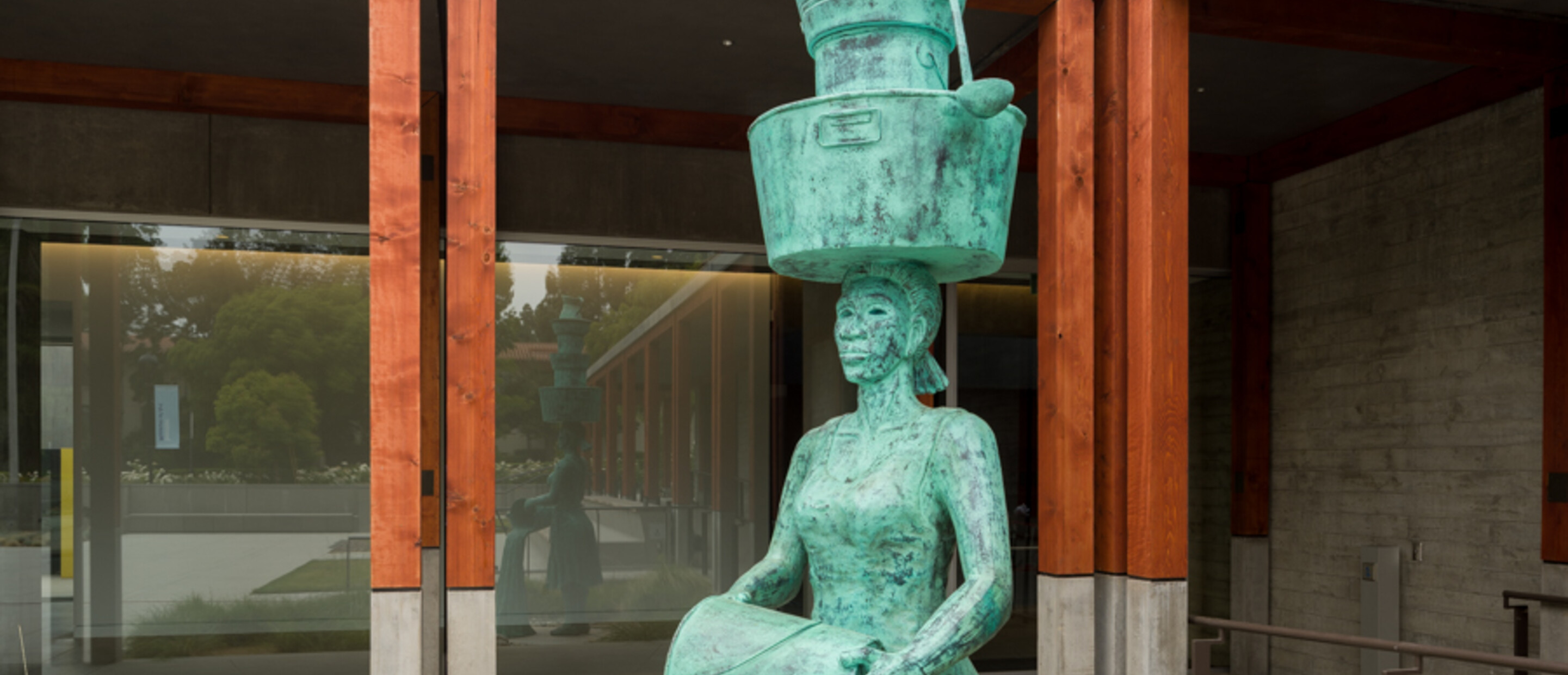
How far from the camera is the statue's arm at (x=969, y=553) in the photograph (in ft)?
7.45

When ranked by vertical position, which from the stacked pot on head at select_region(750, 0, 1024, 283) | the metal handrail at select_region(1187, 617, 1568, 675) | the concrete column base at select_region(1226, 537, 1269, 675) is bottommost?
the concrete column base at select_region(1226, 537, 1269, 675)

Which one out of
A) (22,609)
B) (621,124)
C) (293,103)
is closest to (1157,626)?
(621,124)

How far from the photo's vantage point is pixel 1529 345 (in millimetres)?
7105

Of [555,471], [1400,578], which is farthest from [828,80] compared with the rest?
[1400,578]

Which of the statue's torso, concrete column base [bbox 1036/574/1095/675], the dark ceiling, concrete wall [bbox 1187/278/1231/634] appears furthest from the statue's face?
concrete wall [bbox 1187/278/1231/634]

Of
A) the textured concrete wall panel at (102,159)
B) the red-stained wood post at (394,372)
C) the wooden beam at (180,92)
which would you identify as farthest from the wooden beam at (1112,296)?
the textured concrete wall panel at (102,159)

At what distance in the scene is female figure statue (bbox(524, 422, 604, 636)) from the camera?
7.95 meters

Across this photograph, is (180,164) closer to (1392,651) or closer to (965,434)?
(965,434)

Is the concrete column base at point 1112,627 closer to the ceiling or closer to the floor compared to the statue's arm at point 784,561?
closer to the floor

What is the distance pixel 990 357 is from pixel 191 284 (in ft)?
16.9

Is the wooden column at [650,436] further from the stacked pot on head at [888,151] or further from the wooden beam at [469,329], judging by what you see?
the stacked pot on head at [888,151]

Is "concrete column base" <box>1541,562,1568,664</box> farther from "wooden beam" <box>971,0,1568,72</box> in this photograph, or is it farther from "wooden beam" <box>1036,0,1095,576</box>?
"wooden beam" <box>1036,0,1095,576</box>

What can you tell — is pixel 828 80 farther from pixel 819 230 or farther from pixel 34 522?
pixel 34 522

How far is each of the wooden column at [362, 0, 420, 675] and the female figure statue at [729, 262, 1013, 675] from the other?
5.43 ft
